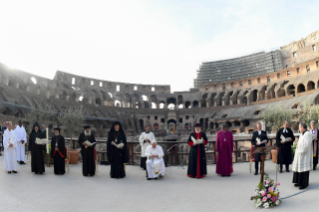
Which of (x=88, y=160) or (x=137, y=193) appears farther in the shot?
(x=88, y=160)

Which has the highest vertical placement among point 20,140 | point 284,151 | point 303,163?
point 20,140

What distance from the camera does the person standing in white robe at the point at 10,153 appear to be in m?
8.64

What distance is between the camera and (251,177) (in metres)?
7.88

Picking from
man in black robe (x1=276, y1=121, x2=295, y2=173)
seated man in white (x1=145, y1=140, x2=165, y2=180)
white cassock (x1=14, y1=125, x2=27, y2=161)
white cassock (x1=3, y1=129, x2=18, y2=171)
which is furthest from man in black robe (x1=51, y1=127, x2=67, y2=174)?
man in black robe (x1=276, y1=121, x2=295, y2=173)

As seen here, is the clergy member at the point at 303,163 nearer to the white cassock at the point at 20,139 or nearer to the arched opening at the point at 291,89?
the white cassock at the point at 20,139

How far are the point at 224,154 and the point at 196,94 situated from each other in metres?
49.1

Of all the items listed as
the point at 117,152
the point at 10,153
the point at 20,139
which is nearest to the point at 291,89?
the point at 117,152

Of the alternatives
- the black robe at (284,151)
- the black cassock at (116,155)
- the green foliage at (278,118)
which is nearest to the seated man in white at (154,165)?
the black cassock at (116,155)

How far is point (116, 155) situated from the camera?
8383 mm

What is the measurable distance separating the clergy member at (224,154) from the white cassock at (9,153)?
745cm

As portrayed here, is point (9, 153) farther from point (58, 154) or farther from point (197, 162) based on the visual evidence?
point (197, 162)

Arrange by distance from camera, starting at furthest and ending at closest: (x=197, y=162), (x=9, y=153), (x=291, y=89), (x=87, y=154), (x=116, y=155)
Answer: (x=291, y=89) → (x=9, y=153) → (x=87, y=154) → (x=116, y=155) → (x=197, y=162)

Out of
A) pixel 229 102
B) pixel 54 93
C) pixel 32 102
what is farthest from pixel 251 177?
pixel 229 102

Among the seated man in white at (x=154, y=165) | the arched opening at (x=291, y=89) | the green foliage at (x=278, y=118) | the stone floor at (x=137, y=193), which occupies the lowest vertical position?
the stone floor at (x=137, y=193)
